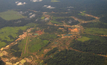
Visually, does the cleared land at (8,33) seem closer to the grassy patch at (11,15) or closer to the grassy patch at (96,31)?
the grassy patch at (11,15)

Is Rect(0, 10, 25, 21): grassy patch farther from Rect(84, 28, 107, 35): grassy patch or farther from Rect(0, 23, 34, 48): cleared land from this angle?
Rect(84, 28, 107, 35): grassy patch

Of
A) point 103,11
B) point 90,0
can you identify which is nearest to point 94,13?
point 103,11

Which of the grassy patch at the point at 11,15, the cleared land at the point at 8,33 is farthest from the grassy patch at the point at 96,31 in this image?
the grassy patch at the point at 11,15

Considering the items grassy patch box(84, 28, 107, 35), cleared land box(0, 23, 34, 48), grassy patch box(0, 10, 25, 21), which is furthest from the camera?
grassy patch box(0, 10, 25, 21)

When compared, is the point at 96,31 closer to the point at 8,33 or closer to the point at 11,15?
the point at 8,33

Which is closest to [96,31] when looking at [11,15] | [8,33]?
[8,33]

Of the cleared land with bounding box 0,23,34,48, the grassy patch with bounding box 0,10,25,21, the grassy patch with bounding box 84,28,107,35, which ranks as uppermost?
the grassy patch with bounding box 0,10,25,21

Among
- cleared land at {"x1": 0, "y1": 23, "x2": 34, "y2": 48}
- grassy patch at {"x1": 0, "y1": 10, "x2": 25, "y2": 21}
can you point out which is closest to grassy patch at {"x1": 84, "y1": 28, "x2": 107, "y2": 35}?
cleared land at {"x1": 0, "y1": 23, "x2": 34, "y2": 48}

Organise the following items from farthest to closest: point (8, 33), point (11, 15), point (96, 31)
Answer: point (11, 15), point (96, 31), point (8, 33)

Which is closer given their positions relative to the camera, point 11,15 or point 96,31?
point 96,31

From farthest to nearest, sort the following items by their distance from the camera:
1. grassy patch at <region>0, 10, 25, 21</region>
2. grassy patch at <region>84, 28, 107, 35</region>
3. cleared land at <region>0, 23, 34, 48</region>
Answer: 1. grassy patch at <region>0, 10, 25, 21</region>
2. grassy patch at <region>84, 28, 107, 35</region>
3. cleared land at <region>0, 23, 34, 48</region>

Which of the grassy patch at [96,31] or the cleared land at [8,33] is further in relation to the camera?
the grassy patch at [96,31]

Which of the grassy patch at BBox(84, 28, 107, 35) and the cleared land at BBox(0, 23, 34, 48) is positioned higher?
the grassy patch at BBox(84, 28, 107, 35)
